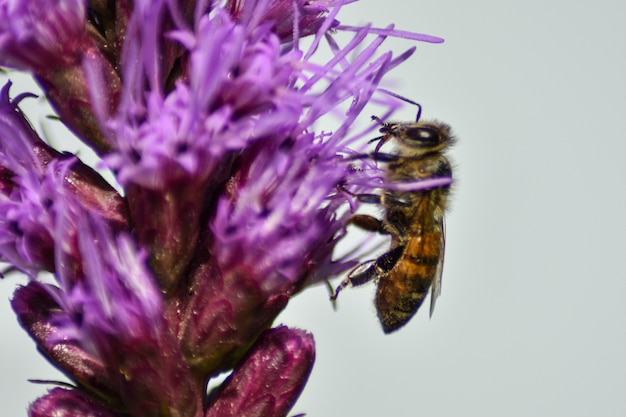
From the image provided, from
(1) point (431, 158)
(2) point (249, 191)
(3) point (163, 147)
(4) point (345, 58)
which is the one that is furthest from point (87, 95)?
(1) point (431, 158)

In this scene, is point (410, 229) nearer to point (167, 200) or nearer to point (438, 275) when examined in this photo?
point (438, 275)

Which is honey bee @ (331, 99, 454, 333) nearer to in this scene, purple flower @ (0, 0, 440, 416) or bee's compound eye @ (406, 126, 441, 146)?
bee's compound eye @ (406, 126, 441, 146)

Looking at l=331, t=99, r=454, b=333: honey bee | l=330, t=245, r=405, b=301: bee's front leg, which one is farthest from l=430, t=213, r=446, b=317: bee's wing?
l=330, t=245, r=405, b=301: bee's front leg

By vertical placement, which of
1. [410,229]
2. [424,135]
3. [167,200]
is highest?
[424,135]

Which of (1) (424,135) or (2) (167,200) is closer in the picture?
(2) (167,200)

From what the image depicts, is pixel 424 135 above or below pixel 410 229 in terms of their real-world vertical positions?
above

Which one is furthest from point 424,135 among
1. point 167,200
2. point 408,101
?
point 167,200

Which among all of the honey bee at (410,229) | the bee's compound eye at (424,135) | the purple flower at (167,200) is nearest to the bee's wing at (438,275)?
the honey bee at (410,229)
